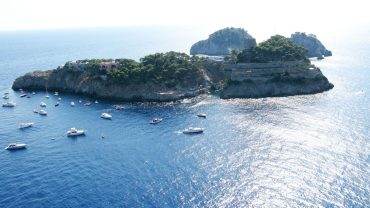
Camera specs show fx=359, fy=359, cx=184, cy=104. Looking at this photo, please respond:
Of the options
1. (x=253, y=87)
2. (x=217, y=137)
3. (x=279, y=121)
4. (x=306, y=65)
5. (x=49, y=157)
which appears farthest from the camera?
(x=306, y=65)

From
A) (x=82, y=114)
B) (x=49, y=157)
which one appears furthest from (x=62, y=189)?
(x=82, y=114)

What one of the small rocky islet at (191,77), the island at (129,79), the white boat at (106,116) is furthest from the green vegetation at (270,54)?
the white boat at (106,116)

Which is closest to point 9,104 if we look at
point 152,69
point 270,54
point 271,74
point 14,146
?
point 14,146

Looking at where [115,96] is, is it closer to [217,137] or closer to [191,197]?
[217,137]

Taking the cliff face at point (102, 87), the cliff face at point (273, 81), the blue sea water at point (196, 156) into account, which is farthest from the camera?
the cliff face at point (273, 81)

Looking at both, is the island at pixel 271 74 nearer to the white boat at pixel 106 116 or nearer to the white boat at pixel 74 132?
the white boat at pixel 106 116

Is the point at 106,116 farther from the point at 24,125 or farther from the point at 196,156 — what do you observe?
the point at 196,156

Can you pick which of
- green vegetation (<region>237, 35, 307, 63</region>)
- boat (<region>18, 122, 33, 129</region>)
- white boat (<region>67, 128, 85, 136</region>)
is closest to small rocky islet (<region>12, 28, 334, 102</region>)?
green vegetation (<region>237, 35, 307, 63</region>)
